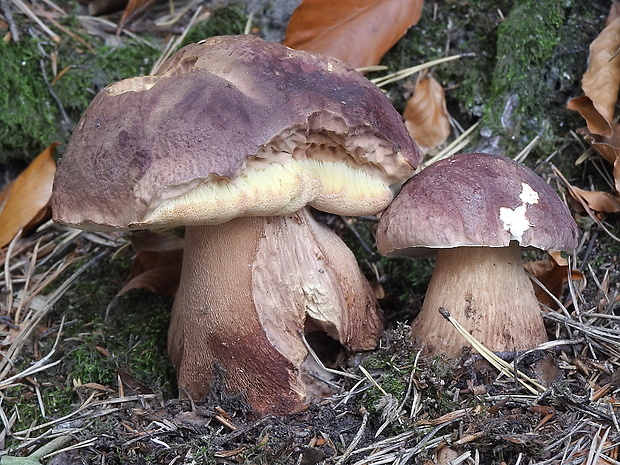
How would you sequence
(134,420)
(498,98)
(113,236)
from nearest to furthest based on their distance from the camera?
(134,420), (498,98), (113,236)

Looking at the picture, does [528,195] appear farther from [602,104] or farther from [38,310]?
[38,310]

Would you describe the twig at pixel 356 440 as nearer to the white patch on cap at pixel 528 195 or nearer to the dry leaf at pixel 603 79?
the white patch on cap at pixel 528 195

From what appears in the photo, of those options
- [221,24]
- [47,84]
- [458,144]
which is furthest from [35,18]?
[458,144]

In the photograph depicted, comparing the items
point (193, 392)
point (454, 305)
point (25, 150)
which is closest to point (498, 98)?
point (454, 305)

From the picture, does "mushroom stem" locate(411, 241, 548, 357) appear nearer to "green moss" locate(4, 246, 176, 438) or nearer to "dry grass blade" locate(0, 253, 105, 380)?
"green moss" locate(4, 246, 176, 438)

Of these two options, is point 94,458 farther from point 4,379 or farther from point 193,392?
point 4,379

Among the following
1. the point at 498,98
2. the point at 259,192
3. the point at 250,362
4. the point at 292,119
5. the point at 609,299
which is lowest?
the point at 609,299

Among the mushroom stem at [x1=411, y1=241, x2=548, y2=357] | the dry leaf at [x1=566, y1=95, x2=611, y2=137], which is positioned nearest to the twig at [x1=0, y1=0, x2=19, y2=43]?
the mushroom stem at [x1=411, y1=241, x2=548, y2=357]
